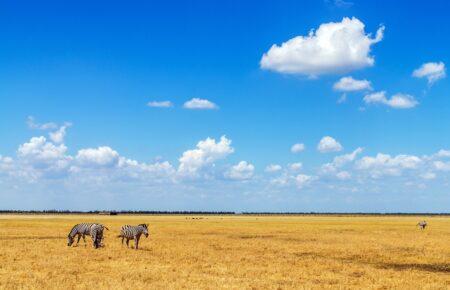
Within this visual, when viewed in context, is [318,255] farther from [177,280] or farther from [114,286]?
[114,286]

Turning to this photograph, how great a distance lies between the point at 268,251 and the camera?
35.3m

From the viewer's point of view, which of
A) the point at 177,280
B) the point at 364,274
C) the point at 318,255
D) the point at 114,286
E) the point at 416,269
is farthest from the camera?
the point at 318,255

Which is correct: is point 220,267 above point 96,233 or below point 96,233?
below

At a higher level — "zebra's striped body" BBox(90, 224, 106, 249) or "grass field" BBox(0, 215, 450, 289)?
"zebra's striped body" BBox(90, 224, 106, 249)

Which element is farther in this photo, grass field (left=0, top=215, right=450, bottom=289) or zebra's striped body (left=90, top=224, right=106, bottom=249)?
zebra's striped body (left=90, top=224, right=106, bottom=249)

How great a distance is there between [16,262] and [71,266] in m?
3.41

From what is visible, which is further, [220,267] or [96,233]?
[96,233]

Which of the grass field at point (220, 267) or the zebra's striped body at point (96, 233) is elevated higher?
the zebra's striped body at point (96, 233)

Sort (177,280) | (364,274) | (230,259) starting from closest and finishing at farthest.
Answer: (177,280) < (364,274) < (230,259)

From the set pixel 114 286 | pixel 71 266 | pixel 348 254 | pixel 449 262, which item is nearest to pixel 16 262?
pixel 71 266

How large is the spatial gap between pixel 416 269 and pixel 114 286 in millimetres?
15406

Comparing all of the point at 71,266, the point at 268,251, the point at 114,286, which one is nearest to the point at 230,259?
the point at 268,251

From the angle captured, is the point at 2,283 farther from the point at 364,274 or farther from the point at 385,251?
the point at 385,251

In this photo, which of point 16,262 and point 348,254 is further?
point 348,254
